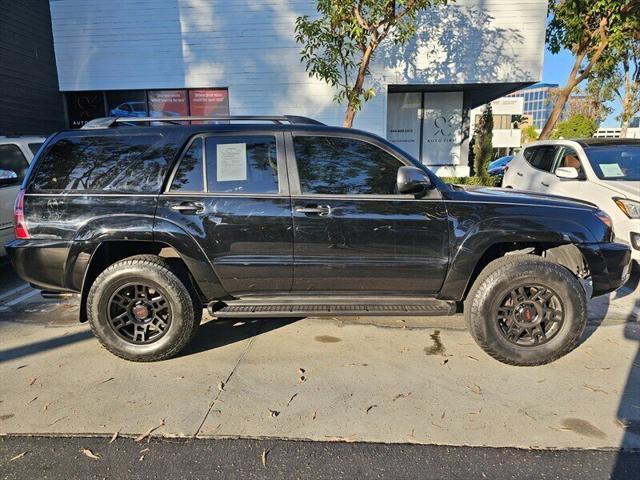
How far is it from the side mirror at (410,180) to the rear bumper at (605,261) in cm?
143

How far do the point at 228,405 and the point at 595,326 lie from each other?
144 inches

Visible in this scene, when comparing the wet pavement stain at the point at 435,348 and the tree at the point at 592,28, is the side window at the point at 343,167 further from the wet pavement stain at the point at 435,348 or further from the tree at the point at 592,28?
the tree at the point at 592,28

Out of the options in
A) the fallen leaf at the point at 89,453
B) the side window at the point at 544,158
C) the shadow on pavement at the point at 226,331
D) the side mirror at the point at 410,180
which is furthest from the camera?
the side window at the point at 544,158

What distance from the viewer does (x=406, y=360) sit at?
11.5ft

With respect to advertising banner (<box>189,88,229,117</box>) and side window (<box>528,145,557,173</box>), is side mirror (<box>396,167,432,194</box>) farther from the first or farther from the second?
advertising banner (<box>189,88,229,117</box>)

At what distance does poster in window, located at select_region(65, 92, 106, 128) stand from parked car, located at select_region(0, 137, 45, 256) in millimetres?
7296

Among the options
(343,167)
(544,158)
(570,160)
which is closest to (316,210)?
(343,167)

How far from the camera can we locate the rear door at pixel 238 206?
3.33 m

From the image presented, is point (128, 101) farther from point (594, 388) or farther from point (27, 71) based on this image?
point (594, 388)

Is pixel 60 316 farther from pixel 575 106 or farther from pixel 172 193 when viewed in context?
pixel 575 106

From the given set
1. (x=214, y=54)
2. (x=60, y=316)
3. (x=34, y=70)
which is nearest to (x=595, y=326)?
(x=60, y=316)

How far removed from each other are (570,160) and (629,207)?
1.60 m

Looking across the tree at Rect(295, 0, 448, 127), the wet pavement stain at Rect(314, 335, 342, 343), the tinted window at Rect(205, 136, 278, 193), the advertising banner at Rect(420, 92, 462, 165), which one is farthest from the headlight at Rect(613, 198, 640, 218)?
the advertising banner at Rect(420, 92, 462, 165)

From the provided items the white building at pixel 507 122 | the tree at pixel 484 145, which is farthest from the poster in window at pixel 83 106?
the white building at pixel 507 122
